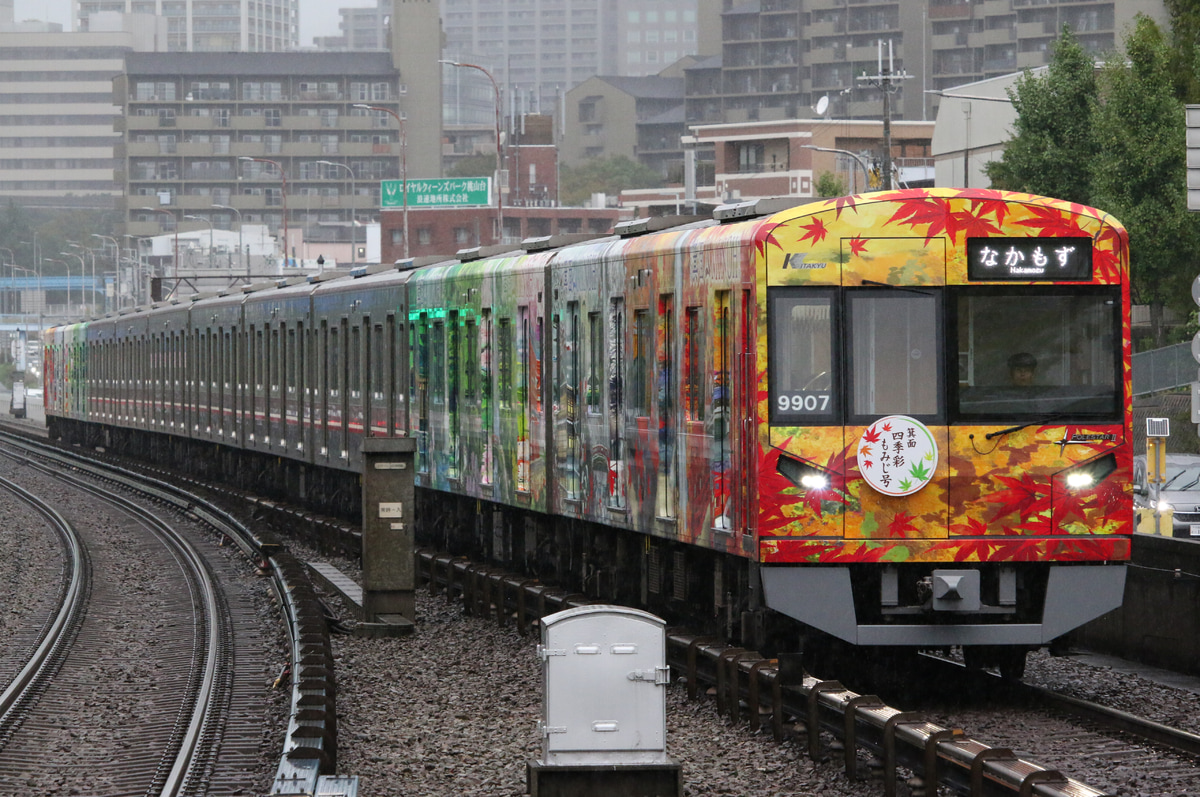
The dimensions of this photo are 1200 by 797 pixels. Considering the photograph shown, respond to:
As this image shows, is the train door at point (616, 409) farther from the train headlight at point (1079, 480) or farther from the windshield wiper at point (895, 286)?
the train headlight at point (1079, 480)

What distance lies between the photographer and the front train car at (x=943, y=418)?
11578 mm

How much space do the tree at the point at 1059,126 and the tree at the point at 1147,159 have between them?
11.9ft

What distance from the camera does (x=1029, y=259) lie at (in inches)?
468

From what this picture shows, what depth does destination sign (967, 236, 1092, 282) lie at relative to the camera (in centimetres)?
1184

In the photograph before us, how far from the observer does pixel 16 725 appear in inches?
502

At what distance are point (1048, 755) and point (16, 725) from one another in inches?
252

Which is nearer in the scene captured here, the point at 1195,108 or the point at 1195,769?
the point at 1195,769

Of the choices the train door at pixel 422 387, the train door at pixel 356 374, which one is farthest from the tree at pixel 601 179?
the train door at pixel 422 387

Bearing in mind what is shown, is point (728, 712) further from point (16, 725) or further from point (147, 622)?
point (147, 622)

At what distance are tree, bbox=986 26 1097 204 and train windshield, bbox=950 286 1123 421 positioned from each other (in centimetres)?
3283

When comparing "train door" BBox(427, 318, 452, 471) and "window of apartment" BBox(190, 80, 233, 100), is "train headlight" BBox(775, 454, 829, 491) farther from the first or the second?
"window of apartment" BBox(190, 80, 233, 100)

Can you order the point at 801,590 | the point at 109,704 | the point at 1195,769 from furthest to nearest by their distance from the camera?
the point at 109,704 < the point at 801,590 < the point at 1195,769

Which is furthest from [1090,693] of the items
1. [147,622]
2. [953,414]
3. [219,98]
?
[219,98]

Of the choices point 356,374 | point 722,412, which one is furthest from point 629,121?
point 722,412
